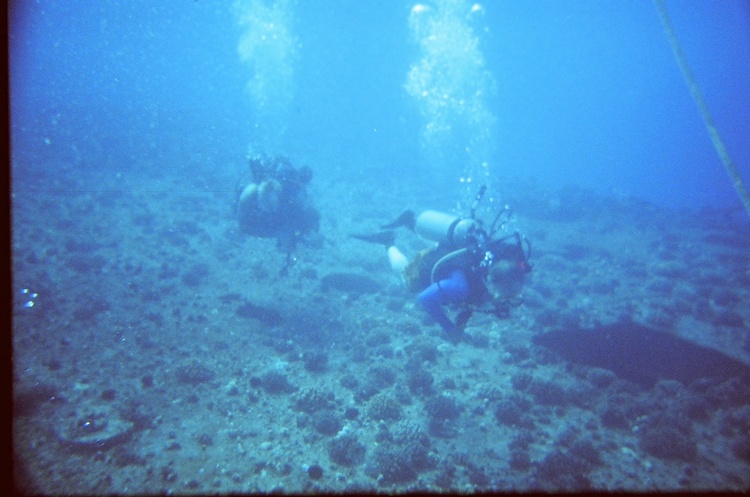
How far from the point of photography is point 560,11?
48719mm

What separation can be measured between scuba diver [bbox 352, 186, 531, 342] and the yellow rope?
425 centimetres

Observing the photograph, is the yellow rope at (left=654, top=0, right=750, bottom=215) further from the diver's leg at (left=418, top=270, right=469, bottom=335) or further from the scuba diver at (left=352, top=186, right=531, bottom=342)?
the diver's leg at (left=418, top=270, right=469, bottom=335)

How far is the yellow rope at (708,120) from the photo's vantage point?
6.96 m

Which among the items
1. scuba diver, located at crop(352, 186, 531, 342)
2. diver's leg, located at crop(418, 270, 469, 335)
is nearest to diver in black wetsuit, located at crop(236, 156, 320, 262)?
scuba diver, located at crop(352, 186, 531, 342)

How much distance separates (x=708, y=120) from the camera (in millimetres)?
7543

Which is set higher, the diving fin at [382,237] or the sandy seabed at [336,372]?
the diving fin at [382,237]

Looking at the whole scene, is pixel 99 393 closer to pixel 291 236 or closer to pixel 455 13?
pixel 291 236

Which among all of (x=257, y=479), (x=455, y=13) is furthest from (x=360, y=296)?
(x=455, y=13)

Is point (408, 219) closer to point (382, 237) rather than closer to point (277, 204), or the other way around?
point (382, 237)

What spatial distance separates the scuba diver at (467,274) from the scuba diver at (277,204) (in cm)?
366

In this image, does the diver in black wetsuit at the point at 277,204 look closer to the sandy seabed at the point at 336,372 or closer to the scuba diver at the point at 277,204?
the scuba diver at the point at 277,204

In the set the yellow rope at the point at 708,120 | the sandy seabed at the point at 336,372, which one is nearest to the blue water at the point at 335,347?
the sandy seabed at the point at 336,372

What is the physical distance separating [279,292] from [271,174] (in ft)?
12.6

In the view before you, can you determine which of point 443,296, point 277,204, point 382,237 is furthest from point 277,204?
point 443,296
